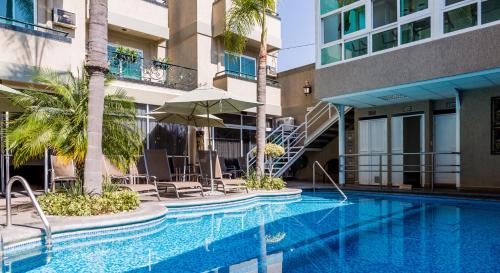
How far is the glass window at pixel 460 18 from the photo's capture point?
10.4 m

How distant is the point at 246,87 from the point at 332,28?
14.7 feet

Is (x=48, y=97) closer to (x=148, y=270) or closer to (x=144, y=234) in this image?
(x=144, y=234)

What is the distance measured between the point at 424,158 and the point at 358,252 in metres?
9.07

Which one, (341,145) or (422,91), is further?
(341,145)

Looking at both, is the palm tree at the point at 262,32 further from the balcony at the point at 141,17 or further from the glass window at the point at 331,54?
the balcony at the point at 141,17

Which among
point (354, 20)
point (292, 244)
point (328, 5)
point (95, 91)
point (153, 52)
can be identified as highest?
point (328, 5)

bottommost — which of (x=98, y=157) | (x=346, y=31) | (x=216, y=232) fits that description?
(x=216, y=232)

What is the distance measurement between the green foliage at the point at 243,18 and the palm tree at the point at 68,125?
5.29 metres

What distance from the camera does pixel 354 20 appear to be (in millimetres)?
13266

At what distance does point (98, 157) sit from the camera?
290 inches

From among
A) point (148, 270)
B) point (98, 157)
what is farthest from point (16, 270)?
point (98, 157)

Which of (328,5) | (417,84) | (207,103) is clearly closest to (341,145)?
(417,84)

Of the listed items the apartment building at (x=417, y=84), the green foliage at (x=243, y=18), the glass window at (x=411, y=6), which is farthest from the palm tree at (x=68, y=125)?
the glass window at (x=411, y=6)

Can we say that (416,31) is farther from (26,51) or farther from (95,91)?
(26,51)
